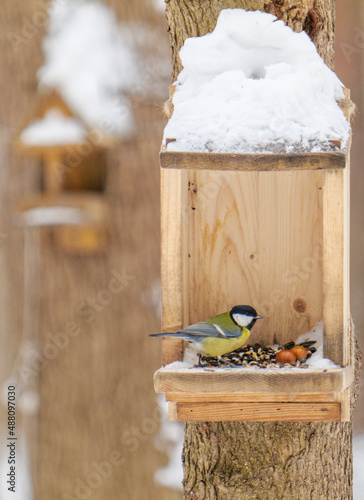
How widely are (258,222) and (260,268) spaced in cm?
16

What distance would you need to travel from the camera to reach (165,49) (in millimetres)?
4160

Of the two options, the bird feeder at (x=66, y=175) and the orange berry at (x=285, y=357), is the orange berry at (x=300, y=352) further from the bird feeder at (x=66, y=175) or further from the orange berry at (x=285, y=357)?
the bird feeder at (x=66, y=175)

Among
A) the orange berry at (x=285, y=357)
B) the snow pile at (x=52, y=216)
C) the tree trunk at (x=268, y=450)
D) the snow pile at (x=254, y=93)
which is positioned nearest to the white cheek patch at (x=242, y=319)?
the orange berry at (x=285, y=357)

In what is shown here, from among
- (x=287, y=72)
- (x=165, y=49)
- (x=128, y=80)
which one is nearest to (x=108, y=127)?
(x=128, y=80)

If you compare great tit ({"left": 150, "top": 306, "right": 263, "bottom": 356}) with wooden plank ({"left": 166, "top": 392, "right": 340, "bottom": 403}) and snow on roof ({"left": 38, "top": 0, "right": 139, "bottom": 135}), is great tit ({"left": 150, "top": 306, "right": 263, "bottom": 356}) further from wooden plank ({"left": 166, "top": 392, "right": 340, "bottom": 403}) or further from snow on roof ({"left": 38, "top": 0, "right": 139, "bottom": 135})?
snow on roof ({"left": 38, "top": 0, "right": 139, "bottom": 135})

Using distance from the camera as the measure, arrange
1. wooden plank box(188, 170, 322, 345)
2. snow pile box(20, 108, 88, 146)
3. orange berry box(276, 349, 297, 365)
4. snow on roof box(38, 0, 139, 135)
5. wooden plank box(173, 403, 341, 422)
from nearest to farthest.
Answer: wooden plank box(173, 403, 341, 422) < orange berry box(276, 349, 297, 365) < wooden plank box(188, 170, 322, 345) < snow pile box(20, 108, 88, 146) < snow on roof box(38, 0, 139, 135)

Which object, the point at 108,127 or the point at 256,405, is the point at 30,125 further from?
the point at 256,405

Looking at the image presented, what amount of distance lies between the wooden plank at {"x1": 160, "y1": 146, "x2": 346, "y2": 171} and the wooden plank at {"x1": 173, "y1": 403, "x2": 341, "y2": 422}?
0.66 meters

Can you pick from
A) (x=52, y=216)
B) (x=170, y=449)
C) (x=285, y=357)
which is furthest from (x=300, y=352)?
(x=170, y=449)

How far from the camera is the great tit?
5.96 feet

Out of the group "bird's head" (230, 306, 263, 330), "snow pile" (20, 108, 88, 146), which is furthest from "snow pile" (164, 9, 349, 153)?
"snow pile" (20, 108, 88, 146)

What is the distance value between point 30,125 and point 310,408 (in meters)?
2.77

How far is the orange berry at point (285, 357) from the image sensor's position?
1.86 meters

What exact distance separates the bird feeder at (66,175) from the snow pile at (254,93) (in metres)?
2.03
